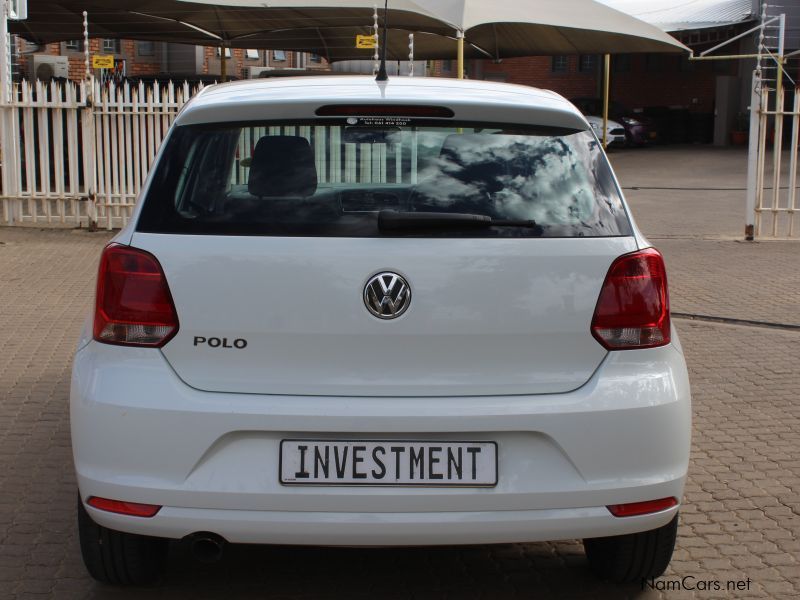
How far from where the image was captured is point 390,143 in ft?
11.4

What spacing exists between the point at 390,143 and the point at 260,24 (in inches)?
795

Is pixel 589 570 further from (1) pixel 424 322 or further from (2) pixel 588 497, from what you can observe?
(1) pixel 424 322

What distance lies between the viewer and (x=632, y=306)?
3.38 metres

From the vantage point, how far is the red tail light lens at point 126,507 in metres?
3.26

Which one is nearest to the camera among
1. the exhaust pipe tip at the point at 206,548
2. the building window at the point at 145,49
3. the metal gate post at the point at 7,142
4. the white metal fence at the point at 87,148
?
the exhaust pipe tip at the point at 206,548

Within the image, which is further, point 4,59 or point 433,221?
point 4,59

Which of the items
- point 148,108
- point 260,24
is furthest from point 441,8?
point 148,108

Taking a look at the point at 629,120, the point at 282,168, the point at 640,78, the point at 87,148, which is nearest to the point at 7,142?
the point at 87,148

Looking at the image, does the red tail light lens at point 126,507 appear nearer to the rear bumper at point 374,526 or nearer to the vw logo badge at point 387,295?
the rear bumper at point 374,526

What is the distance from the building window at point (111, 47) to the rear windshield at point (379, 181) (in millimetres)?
39032

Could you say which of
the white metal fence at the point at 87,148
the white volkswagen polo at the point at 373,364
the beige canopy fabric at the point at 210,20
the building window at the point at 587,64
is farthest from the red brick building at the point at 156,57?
the white volkswagen polo at the point at 373,364

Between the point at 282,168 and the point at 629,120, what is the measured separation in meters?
36.9

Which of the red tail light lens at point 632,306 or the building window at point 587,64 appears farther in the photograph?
the building window at point 587,64

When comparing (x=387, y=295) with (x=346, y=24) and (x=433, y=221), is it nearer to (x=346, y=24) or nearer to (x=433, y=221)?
(x=433, y=221)
